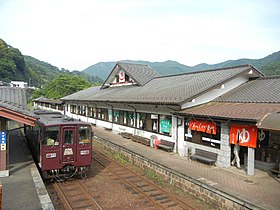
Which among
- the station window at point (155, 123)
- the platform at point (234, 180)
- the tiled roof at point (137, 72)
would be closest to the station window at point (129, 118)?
the station window at point (155, 123)

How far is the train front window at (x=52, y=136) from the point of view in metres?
9.16

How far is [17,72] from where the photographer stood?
95.9 m

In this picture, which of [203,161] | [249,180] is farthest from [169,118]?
[249,180]

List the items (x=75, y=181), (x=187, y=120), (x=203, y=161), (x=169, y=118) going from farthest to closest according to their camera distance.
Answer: (x=169, y=118)
(x=187, y=120)
(x=203, y=161)
(x=75, y=181)

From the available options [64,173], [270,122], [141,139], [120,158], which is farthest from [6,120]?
[270,122]

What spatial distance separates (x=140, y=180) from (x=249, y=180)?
13.9ft

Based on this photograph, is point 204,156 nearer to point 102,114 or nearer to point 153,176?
point 153,176

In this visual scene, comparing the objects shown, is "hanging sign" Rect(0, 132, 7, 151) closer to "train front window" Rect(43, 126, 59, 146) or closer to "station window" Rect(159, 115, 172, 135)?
"train front window" Rect(43, 126, 59, 146)

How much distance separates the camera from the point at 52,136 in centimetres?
Answer: 926

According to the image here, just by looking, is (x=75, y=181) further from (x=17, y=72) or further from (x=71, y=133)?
(x=17, y=72)

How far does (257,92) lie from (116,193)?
8404 mm

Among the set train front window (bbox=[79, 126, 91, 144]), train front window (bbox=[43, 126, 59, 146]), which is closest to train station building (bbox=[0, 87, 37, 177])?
train front window (bbox=[43, 126, 59, 146])

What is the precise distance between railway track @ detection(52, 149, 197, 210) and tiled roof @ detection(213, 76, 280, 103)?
6050mm

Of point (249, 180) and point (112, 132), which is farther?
point (112, 132)
